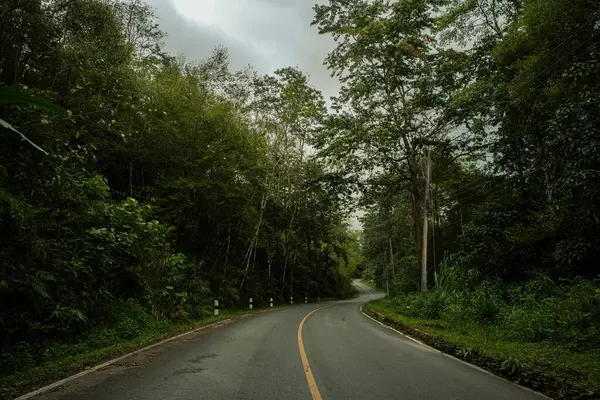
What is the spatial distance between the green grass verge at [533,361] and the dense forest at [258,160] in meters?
0.73

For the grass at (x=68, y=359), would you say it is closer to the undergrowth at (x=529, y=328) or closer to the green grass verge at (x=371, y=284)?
the undergrowth at (x=529, y=328)

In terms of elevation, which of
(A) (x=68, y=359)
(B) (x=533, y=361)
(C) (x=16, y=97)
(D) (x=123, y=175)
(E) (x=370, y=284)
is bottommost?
(E) (x=370, y=284)

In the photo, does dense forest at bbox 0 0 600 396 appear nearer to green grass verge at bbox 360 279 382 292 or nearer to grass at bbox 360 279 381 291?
green grass verge at bbox 360 279 382 292

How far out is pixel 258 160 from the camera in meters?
19.3

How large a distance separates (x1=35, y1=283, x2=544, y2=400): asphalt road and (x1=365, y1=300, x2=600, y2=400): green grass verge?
316mm

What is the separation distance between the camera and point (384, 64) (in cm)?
1725

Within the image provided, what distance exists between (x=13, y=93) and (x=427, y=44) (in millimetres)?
18408

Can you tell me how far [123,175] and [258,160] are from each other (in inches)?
285

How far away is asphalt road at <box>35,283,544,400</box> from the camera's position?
4176mm

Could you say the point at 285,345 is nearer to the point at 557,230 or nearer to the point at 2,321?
the point at 2,321

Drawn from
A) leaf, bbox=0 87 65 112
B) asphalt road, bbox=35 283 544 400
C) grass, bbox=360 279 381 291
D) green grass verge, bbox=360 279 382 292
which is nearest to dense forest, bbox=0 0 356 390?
leaf, bbox=0 87 65 112

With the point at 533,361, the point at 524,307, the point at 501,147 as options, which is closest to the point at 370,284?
the point at 501,147

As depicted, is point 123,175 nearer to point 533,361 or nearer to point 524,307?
point 533,361

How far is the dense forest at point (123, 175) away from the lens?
5703mm
